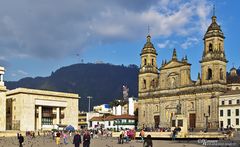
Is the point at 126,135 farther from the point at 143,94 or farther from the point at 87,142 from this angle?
the point at 143,94

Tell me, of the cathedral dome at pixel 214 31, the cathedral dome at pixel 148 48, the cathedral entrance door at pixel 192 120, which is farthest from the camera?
the cathedral dome at pixel 148 48

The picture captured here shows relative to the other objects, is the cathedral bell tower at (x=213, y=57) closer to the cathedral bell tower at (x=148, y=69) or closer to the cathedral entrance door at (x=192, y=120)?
the cathedral entrance door at (x=192, y=120)

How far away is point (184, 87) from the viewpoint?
290ft

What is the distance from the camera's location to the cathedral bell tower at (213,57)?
8231cm

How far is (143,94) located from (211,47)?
23929 mm

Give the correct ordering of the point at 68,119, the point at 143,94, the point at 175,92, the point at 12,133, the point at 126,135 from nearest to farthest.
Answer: the point at 126,135
the point at 12,133
the point at 68,119
the point at 175,92
the point at 143,94

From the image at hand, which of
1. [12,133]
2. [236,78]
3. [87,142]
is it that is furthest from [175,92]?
[87,142]

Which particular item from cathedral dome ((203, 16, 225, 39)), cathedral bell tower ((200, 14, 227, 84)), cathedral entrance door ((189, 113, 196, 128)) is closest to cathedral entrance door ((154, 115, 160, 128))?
cathedral entrance door ((189, 113, 196, 128))

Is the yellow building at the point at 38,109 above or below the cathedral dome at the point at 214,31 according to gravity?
below

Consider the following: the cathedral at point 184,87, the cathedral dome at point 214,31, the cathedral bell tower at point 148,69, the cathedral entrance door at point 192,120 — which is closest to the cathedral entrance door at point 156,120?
the cathedral at point 184,87

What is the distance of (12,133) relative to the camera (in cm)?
6200

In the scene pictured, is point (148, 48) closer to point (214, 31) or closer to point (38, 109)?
point (214, 31)

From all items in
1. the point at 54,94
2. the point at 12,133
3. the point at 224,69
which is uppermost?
the point at 224,69

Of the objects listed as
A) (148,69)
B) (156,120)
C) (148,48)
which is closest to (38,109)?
(156,120)
